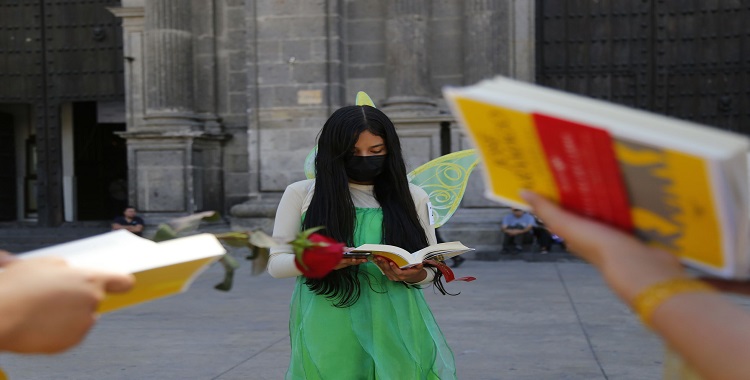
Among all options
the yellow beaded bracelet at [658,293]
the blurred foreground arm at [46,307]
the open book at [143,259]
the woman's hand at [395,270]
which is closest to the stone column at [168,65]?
the woman's hand at [395,270]

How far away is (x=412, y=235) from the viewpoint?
3.28 metres

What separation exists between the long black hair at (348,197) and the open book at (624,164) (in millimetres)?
2045

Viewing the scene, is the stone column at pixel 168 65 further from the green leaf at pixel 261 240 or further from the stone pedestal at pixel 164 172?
the green leaf at pixel 261 240

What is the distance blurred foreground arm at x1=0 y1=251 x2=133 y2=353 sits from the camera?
1079 mm

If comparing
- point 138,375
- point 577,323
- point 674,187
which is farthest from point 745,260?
point 577,323

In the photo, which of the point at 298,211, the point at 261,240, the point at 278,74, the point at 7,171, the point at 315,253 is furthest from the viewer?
the point at 7,171

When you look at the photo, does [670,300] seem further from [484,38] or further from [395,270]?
[484,38]

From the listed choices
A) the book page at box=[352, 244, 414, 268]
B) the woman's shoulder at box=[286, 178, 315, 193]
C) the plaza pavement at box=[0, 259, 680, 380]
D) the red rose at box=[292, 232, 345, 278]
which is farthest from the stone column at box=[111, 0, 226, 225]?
the red rose at box=[292, 232, 345, 278]

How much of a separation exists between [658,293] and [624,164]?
164mm

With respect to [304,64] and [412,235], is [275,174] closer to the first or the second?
[304,64]

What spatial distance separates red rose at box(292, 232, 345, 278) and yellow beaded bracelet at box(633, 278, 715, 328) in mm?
801

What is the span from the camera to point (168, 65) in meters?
13.3

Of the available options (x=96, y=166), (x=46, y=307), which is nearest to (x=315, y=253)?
(x=46, y=307)

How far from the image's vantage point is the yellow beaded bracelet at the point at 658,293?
102 centimetres
